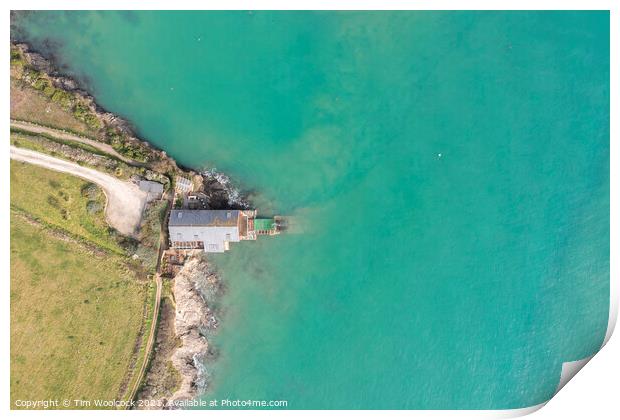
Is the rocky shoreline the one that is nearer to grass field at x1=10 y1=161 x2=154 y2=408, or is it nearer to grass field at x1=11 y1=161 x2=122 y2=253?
grass field at x1=10 y1=161 x2=154 y2=408

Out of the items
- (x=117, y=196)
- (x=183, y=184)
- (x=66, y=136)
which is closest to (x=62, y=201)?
(x=117, y=196)

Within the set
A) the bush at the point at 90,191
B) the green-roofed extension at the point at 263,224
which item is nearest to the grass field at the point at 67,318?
the bush at the point at 90,191

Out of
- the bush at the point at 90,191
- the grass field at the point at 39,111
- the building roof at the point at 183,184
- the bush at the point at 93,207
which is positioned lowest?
the bush at the point at 93,207

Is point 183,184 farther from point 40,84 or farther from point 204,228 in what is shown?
point 40,84

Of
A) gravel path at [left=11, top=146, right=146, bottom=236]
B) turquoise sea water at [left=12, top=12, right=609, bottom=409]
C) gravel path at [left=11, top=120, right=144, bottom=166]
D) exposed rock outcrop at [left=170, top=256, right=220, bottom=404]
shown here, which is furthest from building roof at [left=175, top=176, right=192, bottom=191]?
exposed rock outcrop at [left=170, top=256, right=220, bottom=404]

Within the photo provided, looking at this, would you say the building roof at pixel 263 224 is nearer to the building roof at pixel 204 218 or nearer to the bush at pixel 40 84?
the building roof at pixel 204 218

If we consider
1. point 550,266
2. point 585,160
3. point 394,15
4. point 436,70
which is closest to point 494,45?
point 436,70
